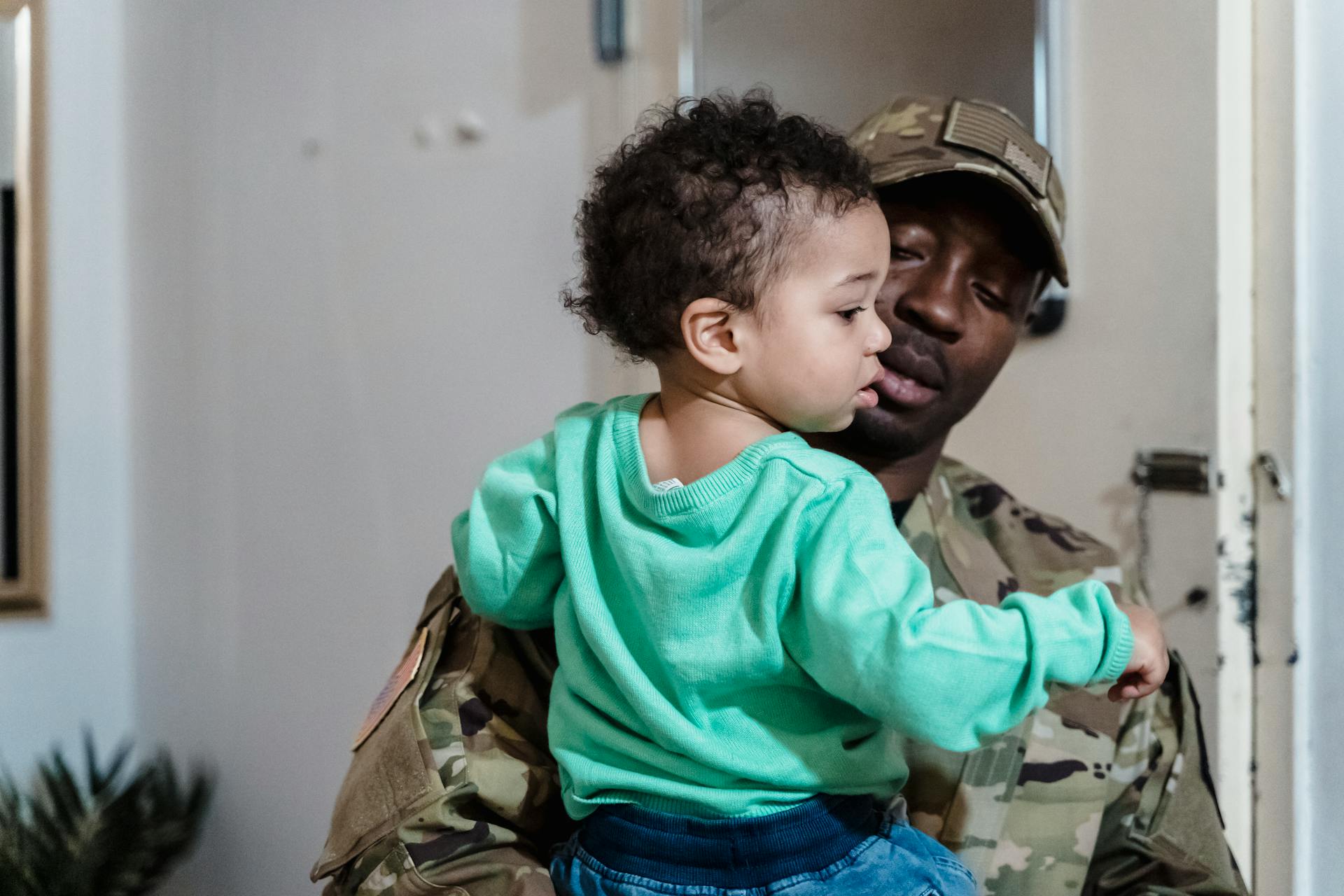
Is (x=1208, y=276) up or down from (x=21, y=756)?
up

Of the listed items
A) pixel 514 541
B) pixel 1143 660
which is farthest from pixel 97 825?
pixel 1143 660

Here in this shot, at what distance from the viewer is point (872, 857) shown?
80 cm

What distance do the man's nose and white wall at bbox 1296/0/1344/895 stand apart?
0.44 meters

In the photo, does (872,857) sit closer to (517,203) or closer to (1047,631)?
(1047,631)

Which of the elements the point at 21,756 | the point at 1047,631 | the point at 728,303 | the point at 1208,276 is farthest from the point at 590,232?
the point at 21,756

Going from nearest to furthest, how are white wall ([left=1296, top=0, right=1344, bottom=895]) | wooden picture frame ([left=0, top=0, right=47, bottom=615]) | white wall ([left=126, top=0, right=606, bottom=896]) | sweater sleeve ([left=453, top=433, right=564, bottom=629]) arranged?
1. sweater sleeve ([left=453, top=433, right=564, bottom=629])
2. white wall ([left=1296, top=0, right=1344, bottom=895])
3. white wall ([left=126, top=0, right=606, bottom=896])
4. wooden picture frame ([left=0, top=0, right=47, bottom=615])

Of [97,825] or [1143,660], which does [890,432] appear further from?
[97,825]

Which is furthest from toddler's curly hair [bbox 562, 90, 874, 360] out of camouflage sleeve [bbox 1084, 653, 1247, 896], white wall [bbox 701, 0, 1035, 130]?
white wall [bbox 701, 0, 1035, 130]

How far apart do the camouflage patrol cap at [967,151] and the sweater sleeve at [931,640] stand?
1.65ft

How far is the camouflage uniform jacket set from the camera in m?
0.92

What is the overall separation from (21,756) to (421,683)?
1.77 meters

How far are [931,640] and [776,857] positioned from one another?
0.20m

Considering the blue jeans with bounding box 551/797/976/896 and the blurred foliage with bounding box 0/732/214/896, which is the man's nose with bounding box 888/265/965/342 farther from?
the blurred foliage with bounding box 0/732/214/896

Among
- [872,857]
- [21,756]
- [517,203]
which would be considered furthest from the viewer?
[21,756]
